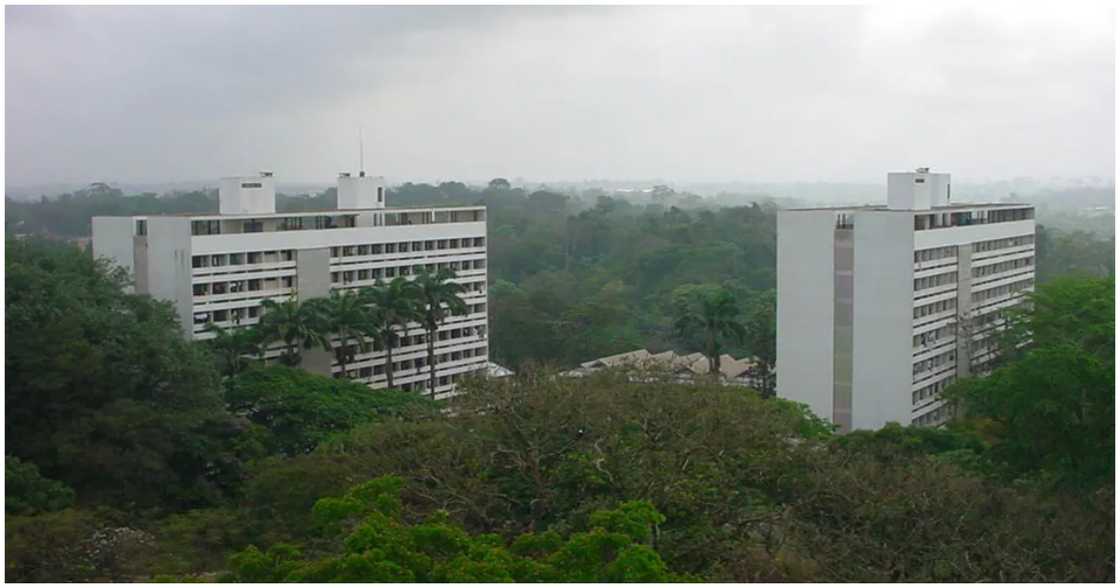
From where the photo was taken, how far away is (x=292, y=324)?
79.0 feet

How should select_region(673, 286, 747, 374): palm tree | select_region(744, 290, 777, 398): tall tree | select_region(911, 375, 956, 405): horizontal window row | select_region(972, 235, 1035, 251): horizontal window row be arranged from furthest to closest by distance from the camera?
select_region(744, 290, 777, 398): tall tree, select_region(673, 286, 747, 374): palm tree, select_region(972, 235, 1035, 251): horizontal window row, select_region(911, 375, 956, 405): horizontal window row

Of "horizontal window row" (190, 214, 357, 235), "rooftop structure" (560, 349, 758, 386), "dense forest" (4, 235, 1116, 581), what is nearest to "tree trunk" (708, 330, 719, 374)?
"rooftop structure" (560, 349, 758, 386)

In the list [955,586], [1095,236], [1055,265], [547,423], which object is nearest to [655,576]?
[955,586]

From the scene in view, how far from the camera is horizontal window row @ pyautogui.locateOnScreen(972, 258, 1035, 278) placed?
27359mm

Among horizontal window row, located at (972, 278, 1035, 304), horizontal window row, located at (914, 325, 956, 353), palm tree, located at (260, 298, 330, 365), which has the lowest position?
horizontal window row, located at (914, 325, 956, 353)

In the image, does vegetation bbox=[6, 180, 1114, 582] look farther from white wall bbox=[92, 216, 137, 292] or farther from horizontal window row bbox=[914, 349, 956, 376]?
horizontal window row bbox=[914, 349, 956, 376]

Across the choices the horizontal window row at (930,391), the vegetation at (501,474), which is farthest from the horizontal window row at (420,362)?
the horizontal window row at (930,391)

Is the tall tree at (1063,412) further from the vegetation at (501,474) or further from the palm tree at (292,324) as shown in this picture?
the palm tree at (292,324)

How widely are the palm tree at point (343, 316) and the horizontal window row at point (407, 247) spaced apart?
6.75ft

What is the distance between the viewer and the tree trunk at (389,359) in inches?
1032

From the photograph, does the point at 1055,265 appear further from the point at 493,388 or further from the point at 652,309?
the point at 493,388

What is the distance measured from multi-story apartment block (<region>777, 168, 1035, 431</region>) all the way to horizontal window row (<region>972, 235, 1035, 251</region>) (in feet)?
3.03

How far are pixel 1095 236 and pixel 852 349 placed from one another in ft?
129

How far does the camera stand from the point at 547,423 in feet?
47.9
